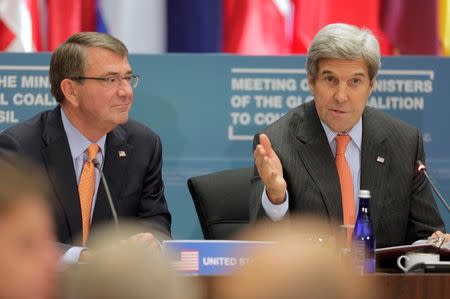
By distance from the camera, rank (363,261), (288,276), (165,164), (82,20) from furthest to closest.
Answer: (82,20), (165,164), (363,261), (288,276)

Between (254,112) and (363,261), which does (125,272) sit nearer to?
(363,261)

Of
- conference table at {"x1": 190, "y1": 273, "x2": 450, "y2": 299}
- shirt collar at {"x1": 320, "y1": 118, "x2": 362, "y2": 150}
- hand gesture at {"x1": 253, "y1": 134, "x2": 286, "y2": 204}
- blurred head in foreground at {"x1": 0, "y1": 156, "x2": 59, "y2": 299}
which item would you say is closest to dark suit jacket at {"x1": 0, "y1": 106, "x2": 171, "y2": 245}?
hand gesture at {"x1": 253, "y1": 134, "x2": 286, "y2": 204}

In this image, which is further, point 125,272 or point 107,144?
point 107,144

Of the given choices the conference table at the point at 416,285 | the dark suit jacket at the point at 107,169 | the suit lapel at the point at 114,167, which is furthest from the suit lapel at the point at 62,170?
the conference table at the point at 416,285

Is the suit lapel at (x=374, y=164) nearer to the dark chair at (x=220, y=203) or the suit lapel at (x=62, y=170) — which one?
the dark chair at (x=220, y=203)

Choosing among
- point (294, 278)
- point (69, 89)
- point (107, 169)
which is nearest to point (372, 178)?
point (107, 169)

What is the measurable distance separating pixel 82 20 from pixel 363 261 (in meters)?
3.11

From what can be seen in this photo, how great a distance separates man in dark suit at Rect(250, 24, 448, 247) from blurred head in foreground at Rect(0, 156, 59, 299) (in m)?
2.88

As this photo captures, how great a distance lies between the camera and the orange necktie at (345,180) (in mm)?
3957

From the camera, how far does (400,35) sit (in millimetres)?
5793

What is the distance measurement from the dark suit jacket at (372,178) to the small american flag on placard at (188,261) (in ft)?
2.78

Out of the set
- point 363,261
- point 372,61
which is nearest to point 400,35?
point 372,61

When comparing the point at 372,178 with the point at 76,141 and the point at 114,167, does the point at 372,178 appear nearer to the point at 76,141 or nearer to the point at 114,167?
the point at 114,167

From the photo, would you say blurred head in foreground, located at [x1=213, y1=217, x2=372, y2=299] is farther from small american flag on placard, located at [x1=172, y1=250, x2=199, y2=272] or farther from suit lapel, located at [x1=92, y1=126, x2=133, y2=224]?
suit lapel, located at [x1=92, y1=126, x2=133, y2=224]
